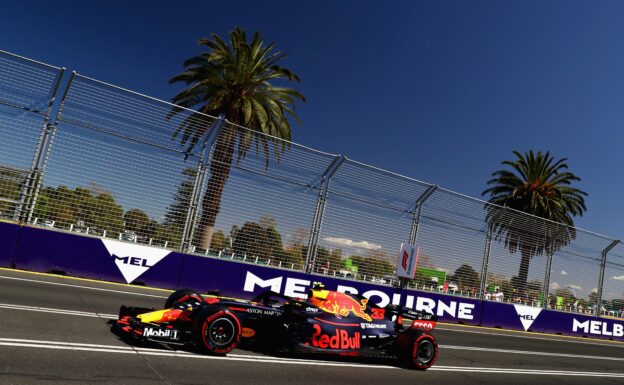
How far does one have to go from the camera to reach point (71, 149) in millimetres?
11703

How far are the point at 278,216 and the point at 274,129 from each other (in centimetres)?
1108

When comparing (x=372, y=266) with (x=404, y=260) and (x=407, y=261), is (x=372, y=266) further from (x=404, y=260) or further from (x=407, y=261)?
(x=407, y=261)

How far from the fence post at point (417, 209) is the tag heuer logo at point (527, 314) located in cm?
592

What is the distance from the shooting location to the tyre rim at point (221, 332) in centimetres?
618

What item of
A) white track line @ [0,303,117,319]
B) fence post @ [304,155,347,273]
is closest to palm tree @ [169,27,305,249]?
fence post @ [304,155,347,273]

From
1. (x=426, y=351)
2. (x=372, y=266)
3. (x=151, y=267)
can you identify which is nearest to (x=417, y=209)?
(x=372, y=266)

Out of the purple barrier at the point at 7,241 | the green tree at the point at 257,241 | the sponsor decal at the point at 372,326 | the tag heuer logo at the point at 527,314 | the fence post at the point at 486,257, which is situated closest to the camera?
the sponsor decal at the point at 372,326

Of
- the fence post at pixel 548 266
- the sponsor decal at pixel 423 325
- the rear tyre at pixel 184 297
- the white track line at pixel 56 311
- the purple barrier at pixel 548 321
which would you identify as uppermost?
the fence post at pixel 548 266

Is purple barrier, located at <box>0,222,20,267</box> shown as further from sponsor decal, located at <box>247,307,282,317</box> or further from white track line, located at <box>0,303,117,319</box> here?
sponsor decal, located at <box>247,307,282,317</box>

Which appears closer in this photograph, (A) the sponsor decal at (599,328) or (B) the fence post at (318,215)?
(B) the fence post at (318,215)

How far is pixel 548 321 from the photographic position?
2000 cm

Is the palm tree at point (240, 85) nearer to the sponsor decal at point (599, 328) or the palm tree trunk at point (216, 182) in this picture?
the palm tree trunk at point (216, 182)

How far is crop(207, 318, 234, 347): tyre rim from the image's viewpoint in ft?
20.3

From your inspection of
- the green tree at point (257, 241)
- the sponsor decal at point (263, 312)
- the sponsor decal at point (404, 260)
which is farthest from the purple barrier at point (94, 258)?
the sponsor decal at point (404, 260)
